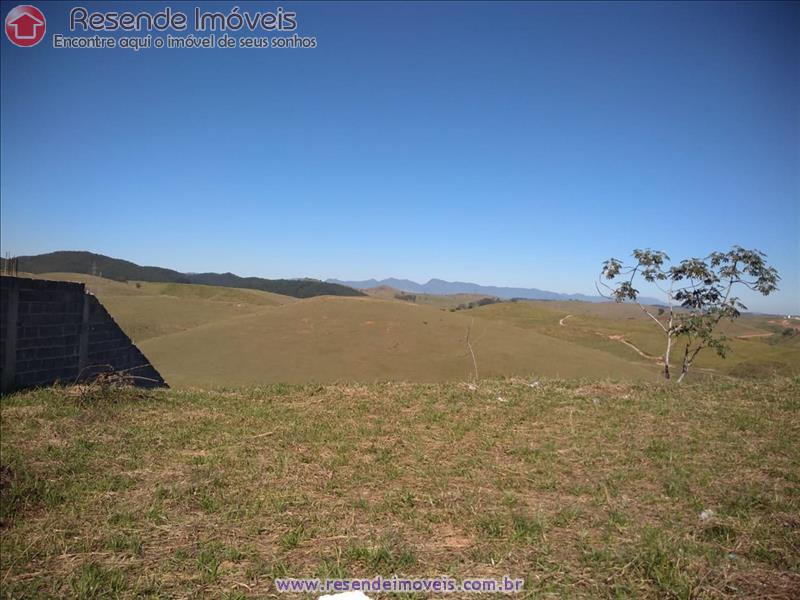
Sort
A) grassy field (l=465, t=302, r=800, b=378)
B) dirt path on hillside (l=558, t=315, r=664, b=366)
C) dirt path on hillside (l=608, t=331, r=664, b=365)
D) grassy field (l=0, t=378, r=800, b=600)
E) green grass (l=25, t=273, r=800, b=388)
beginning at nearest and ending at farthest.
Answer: grassy field (l=0, t=378, r=800, b=600) → grassy field (l=465, t=302, r=800, b=378) → green grass (l=25, t=273, r=800, b=388) → dirt path on hillside (l=608, t=331, r=664, b=365) → dirt path on hillside (l=558, t=315, r=664, b=366)

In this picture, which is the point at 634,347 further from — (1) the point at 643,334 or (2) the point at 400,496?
(2) the point at 400,496

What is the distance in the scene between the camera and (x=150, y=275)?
9550 centimetres

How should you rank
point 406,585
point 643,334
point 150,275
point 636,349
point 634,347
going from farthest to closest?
point 150,275
point 643,334
point 634,347
point 636,349
point 406,585

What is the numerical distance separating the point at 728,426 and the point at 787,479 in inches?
76.8

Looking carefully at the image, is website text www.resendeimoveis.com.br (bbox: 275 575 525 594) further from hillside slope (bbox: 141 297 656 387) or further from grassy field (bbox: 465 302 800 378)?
hillside slope (bbox: 141 297 656 387)

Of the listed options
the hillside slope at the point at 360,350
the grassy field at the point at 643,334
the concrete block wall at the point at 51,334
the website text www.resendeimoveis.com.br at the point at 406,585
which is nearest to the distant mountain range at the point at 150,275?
the grassy field at the point at 643,334

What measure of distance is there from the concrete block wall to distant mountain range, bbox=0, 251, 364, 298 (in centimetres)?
5423

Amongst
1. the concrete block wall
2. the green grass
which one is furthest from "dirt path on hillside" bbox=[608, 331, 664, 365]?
the concrete block wall

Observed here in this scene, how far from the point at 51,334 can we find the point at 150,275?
95483mm

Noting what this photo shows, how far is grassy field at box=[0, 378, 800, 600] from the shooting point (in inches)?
120

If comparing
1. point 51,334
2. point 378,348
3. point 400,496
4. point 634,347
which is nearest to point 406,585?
point 400,496

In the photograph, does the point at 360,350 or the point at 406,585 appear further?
the point at 360,350

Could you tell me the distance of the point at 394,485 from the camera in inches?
179

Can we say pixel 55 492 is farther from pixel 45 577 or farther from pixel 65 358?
pixel 65 358
